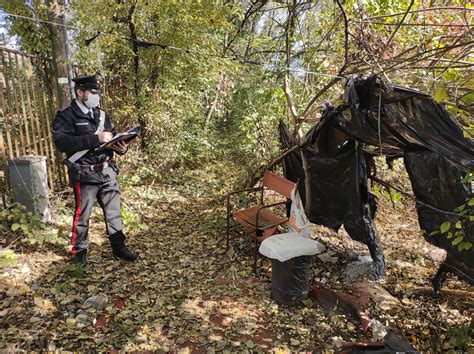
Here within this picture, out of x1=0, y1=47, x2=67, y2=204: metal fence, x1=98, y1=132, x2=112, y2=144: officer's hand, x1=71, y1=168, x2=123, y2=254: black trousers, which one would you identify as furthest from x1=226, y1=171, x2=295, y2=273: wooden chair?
x1=0, y1=47, x2=67, y2=204: metal fence

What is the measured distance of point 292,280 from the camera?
3.54 m

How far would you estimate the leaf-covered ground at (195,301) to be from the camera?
308 cm

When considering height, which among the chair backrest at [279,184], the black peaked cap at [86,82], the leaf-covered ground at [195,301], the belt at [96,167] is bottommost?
the leaf-covered ground at [195,301]

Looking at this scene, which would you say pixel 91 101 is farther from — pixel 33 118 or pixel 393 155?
pixel 393 155

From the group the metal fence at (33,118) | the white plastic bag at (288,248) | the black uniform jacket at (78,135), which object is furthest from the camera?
the metal fence at (33,118)

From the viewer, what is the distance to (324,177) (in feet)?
14.0

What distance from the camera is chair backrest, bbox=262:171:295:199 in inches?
173

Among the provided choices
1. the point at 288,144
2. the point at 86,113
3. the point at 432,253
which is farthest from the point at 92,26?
the point at 432,253

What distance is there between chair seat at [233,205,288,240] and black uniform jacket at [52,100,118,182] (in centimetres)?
182

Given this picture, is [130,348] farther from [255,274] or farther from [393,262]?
[393,262]

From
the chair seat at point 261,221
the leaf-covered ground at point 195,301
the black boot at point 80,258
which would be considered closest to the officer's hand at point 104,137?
the black boot at point 80,258

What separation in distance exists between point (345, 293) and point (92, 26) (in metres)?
5.52

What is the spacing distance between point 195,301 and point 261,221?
1472 mm

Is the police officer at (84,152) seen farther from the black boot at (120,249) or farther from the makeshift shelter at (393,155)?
the makeshift shelter at (393,155)
